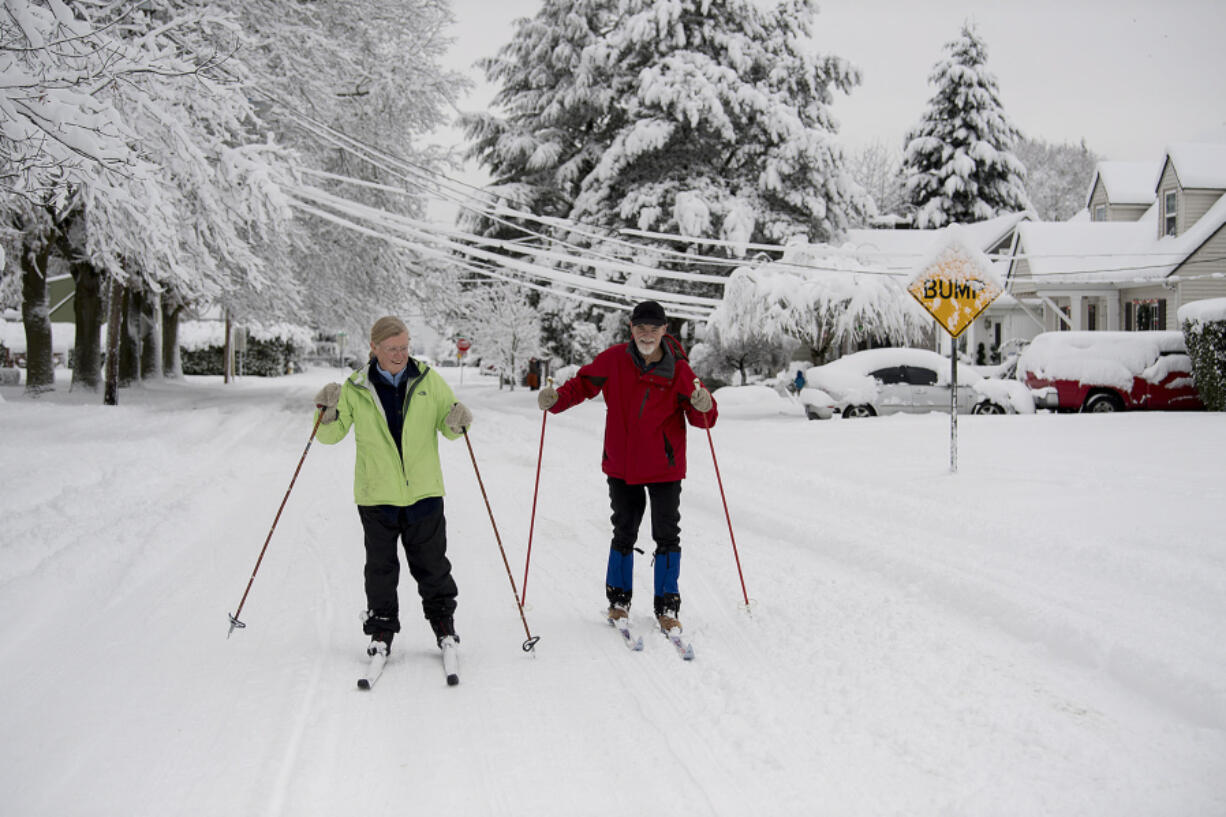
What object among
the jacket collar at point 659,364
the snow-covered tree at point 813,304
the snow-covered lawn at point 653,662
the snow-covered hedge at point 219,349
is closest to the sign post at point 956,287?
the snow-covered lawn at point 653,662

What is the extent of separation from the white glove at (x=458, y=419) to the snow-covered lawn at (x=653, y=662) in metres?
1.29

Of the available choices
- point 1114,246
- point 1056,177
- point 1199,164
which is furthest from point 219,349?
point 1056,177

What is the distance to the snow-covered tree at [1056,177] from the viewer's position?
61500 mm

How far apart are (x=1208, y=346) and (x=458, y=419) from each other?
1571 cm

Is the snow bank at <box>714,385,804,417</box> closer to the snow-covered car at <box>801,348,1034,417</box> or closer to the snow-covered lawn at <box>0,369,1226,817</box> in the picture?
the snow-covered car at <box>801,348,1034,417</box>

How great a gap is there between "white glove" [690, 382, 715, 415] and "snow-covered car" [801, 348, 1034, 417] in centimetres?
1442

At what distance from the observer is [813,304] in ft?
68.8

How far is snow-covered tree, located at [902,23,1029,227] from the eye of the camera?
153ft

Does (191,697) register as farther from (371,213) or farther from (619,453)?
(371,213)

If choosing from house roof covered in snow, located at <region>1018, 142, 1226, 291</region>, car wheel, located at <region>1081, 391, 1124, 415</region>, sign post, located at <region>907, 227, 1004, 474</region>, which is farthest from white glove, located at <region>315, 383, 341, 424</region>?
house roof covered in snow, located at <region>1018, 142, 1226, 291</region>

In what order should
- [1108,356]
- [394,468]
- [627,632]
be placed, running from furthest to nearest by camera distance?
[1108,356]
[627,632]
[394,468]

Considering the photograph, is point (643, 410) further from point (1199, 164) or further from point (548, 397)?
point (1199, 164)

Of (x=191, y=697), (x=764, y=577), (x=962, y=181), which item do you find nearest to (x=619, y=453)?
(x=764, y=577)

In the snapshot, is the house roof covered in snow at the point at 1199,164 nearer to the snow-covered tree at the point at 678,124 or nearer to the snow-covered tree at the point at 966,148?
the snow-covered tree at the point at 678,124
